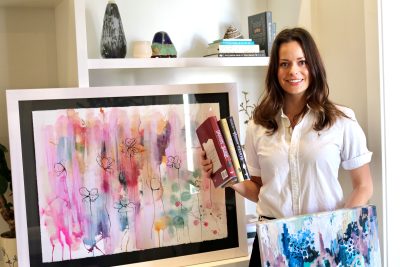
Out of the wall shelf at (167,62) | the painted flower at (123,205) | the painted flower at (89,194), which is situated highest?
the wall shelf at (167,62)

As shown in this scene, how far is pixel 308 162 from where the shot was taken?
160 centimetres

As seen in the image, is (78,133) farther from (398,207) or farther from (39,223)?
(398,207)

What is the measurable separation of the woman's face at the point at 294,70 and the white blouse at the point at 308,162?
0.10 metres

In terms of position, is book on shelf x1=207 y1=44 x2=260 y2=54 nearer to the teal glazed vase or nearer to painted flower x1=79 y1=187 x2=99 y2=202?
the teal glazed vase

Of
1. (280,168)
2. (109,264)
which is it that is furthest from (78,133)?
(280,168)

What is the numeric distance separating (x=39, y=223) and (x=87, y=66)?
0.56 metres

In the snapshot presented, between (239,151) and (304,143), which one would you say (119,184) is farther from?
(304,143)

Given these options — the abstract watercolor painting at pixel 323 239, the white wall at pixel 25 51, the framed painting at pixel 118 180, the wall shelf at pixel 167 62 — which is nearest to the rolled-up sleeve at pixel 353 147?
the abstract watercolor painting at pixel 323 239

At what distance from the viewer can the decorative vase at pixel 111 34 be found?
1.88 metres

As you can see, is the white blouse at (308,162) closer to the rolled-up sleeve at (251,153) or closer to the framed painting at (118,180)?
the rolled-up sleeve at (251,153)

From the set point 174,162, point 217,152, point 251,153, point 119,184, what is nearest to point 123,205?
point 119,184

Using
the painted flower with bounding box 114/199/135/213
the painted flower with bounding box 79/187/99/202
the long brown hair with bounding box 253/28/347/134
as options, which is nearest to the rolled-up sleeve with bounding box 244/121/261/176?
the long brown hair with bounding box 253/28/347/134

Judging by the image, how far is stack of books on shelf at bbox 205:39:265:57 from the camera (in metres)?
2.04

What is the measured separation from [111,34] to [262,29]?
656 mm
